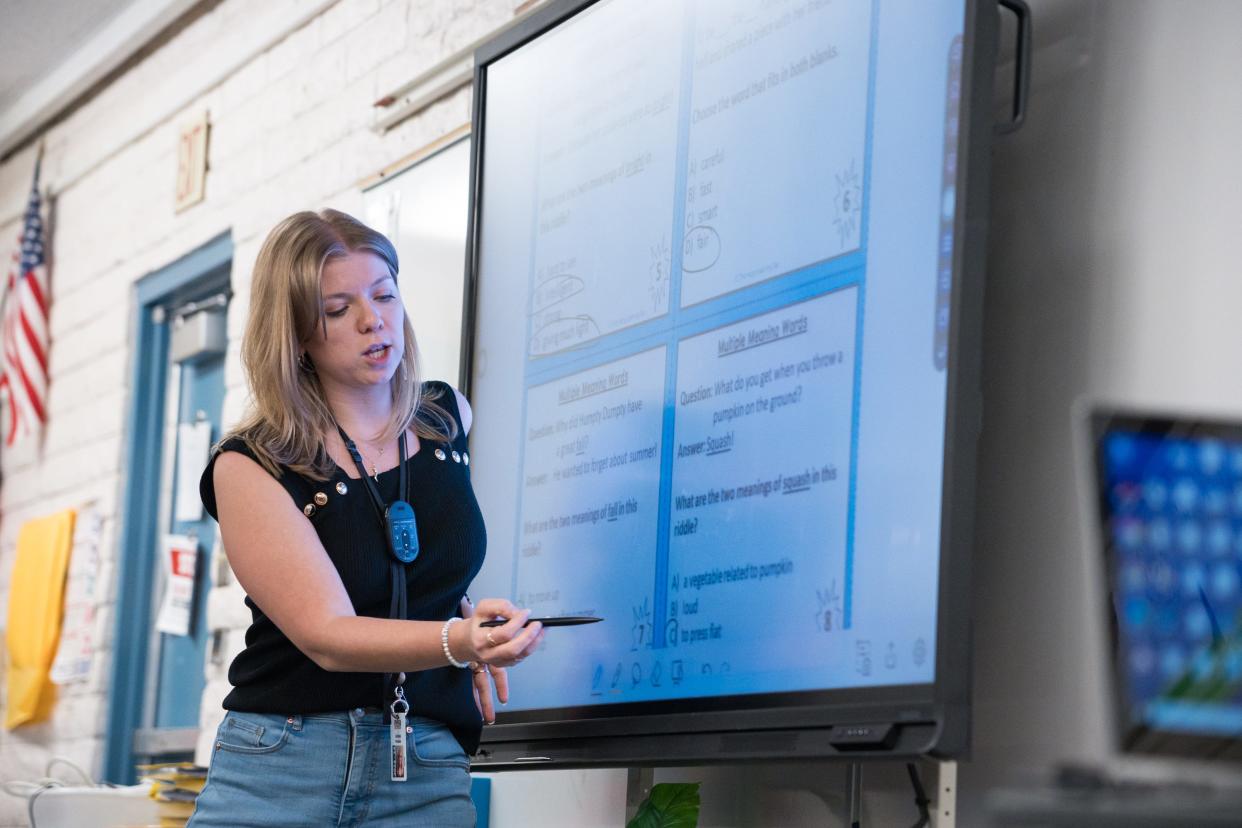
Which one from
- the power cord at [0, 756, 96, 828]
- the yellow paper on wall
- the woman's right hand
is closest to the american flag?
the yellow paper on wall

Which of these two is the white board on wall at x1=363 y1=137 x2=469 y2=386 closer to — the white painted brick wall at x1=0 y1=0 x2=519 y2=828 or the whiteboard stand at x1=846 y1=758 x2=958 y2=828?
the white painted brick wall at x1=0 y1=0 x2=519 y2=828

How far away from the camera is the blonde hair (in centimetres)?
184

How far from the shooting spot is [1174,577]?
2.97 ft

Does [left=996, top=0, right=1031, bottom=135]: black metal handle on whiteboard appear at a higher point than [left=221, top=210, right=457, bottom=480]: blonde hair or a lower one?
higher

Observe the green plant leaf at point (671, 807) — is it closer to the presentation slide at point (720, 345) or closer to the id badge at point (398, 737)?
the presentation slide at point (720, 345)

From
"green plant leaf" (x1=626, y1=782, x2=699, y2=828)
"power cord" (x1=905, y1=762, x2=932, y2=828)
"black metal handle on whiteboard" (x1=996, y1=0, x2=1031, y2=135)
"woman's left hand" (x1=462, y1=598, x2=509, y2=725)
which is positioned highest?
"black metal handle on whiteboard" (x1=996, y1=0, x2=1031, y2=135)

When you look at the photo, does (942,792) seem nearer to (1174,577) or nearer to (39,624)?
(1174,577)

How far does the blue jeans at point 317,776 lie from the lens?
5.74ft

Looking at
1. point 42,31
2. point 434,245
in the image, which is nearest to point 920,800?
point 434,245

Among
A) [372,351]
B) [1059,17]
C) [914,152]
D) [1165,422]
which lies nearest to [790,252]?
[914,152]

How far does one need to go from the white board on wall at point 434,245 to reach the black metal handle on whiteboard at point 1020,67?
135cm

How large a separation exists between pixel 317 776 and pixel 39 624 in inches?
126

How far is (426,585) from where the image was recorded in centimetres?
190

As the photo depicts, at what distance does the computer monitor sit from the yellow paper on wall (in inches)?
165
